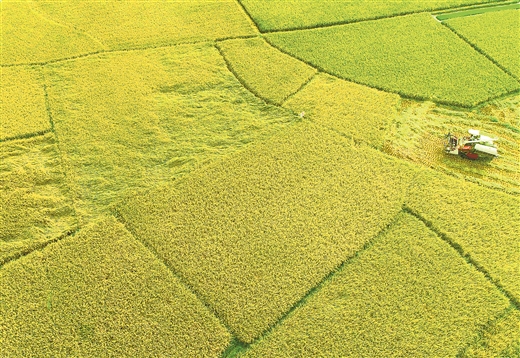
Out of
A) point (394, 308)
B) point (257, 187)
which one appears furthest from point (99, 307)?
point (394, 308)

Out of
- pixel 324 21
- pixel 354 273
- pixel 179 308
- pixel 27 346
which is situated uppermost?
pixel 324 21

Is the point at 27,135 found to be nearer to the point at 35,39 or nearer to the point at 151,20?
the point at 35,39

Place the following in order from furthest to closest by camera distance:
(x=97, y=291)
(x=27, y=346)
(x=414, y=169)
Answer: (x=414, y=169) < (x=97, y=291) < (x=27, y=346)

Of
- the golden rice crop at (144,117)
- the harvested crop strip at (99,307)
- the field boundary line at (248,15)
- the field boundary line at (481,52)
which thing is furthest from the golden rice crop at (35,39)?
the field boundary line at (481,52)

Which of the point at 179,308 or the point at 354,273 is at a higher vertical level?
the point at 354,273

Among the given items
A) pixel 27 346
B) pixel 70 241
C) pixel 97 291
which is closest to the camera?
pixel 27 346

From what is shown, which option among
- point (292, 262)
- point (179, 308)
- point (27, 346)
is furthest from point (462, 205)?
point (27, 346)

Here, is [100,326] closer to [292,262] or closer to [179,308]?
[179,308]
